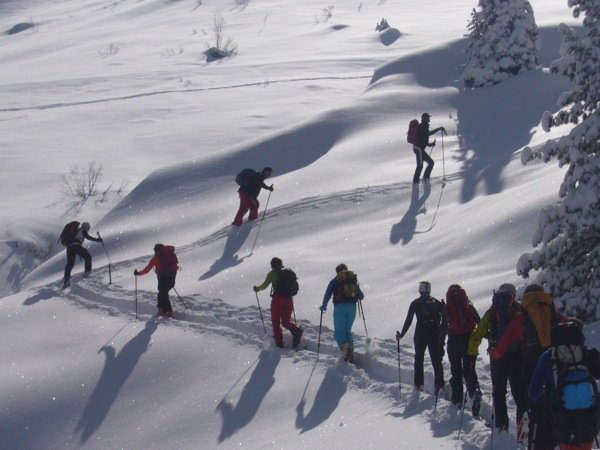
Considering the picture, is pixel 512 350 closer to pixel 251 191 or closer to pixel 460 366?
pixel 460 366

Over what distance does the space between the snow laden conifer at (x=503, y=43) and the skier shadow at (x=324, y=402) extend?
19696mm

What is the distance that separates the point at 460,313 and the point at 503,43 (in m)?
21.0

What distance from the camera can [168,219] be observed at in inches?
851

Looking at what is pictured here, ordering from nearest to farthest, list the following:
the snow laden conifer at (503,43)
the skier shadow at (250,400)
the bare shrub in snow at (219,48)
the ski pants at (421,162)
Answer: the skier shadow at (250,400) → the ski pants at (421,162) → the snow laden conifer at (503,43) → the bare shrub in snow at (219,48)

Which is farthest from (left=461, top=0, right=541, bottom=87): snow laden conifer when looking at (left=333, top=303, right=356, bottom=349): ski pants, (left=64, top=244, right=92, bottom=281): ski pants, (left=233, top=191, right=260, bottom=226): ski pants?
(left=333, top=303, right=356, bottom=349): ski pants

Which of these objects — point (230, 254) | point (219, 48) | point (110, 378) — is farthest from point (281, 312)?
point (219, 48)

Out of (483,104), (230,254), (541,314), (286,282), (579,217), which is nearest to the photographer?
(541,314)

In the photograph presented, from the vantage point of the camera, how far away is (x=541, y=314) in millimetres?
7879

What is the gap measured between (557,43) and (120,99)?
21.2 m

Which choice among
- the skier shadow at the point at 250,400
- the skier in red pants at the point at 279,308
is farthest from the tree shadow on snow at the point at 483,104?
the skier shadow at the point at 250,400

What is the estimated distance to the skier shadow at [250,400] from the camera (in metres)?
10.6

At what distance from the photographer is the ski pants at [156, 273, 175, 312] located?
46.4 feet

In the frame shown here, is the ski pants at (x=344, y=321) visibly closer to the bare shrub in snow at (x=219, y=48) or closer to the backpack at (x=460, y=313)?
the backpack at (x=460, y=313)

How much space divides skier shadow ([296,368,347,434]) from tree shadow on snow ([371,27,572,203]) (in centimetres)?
901
